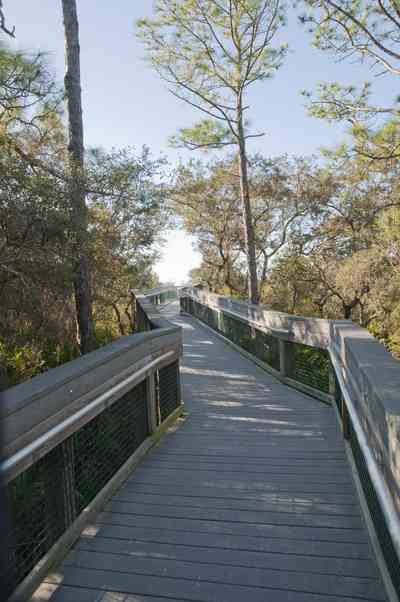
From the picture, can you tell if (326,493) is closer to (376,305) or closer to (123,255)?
(123,255)

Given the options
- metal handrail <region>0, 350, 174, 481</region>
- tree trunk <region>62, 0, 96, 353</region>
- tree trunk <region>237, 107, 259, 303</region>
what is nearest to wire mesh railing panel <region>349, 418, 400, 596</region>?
metal handrail <region>0, 350, 174, 481</region>

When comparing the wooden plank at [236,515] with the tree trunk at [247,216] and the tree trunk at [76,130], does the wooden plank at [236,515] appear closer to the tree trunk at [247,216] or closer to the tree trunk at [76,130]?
the tree trunk at [76,130]

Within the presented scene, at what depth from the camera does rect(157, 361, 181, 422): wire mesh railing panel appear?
5.18 metres

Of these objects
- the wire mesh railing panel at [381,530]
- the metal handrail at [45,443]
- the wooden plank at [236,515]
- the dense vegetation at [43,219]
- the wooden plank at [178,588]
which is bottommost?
the wooden plank at [178,588]

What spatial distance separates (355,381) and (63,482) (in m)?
2.16

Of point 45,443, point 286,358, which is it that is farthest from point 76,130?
point 45,443

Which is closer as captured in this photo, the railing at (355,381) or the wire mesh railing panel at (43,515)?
the railing at (355,381)

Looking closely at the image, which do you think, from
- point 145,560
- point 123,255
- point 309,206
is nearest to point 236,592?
point 145,560

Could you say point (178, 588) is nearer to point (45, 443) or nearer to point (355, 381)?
point (45, 443)

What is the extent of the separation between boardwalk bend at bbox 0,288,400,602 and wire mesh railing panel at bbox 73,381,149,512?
0.01 m

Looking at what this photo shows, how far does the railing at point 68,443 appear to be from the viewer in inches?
95.0

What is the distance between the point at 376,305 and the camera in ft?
51.3

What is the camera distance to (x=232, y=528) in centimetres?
307

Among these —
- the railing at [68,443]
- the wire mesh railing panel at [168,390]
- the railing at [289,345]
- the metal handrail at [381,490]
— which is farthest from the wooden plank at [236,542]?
the railing at [289,345]
